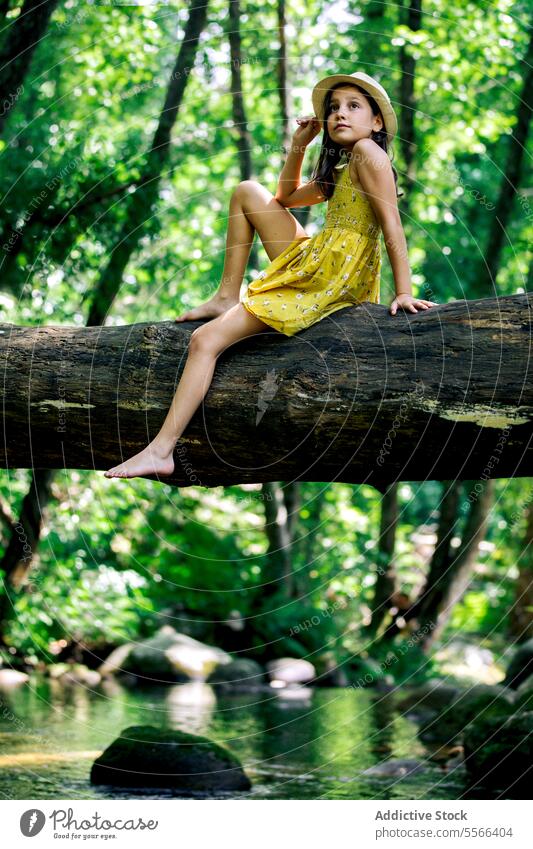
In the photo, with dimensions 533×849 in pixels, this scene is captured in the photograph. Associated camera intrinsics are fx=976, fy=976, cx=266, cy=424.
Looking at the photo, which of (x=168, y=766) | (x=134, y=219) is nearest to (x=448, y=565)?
(x=134, y=219)

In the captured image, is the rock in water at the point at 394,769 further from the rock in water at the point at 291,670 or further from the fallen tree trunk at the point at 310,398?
the rock in water at the point at 291,670

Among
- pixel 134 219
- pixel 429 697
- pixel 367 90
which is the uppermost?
pixel 134 219

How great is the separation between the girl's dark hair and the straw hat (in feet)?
0.11

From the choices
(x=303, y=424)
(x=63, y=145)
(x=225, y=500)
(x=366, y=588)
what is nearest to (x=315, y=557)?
(x=366, y=588)

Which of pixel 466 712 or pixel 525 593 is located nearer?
pixel 466 712

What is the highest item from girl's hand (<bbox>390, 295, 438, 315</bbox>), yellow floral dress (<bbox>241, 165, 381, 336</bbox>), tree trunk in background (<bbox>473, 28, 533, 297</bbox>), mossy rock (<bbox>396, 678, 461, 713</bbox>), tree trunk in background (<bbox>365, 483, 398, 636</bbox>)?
tree trunk in background (<bbox>473, 28, 533, 297</bbox>)

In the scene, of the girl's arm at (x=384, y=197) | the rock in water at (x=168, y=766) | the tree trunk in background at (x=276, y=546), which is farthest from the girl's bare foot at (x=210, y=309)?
the tree trunk in background at (x=276, y=546)

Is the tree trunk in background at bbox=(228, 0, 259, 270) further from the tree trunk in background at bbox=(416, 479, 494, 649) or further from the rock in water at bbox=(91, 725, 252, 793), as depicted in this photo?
the rock in water at bbox=(91, 725, 252, 793)

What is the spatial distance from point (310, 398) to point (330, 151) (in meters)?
1.74

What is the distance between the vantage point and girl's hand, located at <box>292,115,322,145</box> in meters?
5.87

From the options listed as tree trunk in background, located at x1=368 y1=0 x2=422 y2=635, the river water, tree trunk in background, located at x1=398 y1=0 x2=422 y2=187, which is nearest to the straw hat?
the river water

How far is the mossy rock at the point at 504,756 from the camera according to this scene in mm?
7418

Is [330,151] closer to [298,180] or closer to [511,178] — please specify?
[298,180]

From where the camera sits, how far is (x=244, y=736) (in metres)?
9.38
